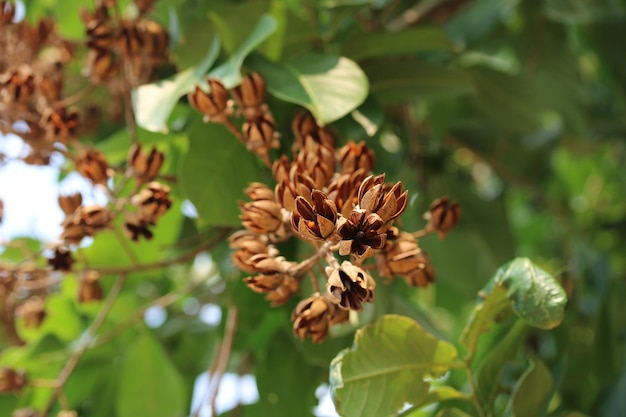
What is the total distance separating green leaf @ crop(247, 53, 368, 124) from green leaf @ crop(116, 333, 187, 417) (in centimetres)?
46

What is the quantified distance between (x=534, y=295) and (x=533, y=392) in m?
0.17

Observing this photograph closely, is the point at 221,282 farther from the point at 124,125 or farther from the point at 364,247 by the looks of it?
the point at 364,247

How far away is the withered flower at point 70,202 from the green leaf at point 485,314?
0.39 meters

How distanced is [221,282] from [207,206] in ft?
1.51

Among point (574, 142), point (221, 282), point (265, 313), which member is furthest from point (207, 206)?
point (574, 142)

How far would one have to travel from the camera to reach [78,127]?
Answer: 779 millimetres

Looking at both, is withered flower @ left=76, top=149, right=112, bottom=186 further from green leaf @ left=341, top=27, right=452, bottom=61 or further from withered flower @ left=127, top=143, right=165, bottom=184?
green leaf @ left=341, top=27, right=452, bottom=61

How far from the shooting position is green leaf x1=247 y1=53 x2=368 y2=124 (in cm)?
72

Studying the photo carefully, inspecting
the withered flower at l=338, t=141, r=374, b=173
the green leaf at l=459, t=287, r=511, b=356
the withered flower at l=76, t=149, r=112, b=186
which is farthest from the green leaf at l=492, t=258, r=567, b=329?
the withered flower at l=76, t=149, r=112, b=186

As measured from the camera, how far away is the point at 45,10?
1.28 metres

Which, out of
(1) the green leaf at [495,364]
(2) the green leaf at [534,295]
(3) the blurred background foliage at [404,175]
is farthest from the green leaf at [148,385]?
(2) the green leaf at [534,295]

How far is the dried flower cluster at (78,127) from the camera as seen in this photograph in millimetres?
724

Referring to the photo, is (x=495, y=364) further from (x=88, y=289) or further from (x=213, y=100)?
(x=88, y=289)

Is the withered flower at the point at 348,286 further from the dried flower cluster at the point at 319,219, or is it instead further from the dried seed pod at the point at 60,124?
the dried seed pod at the point at 60,124
